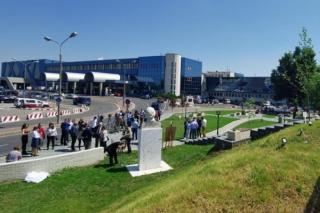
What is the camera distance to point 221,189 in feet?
26.6

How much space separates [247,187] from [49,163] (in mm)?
9234

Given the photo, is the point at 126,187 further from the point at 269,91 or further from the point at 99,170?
the point at 269,91

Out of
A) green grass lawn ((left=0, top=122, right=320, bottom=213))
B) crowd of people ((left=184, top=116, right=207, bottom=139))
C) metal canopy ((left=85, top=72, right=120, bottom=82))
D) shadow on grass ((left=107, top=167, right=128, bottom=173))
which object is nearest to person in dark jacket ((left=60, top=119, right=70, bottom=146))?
crowd of people ((left=184, top=116, right=207, bottom=139))

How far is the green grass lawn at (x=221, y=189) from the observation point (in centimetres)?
773

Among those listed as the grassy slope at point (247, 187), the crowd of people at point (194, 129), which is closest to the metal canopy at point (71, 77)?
the crowd of people at point (194, 129)

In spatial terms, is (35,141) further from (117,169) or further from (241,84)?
(241,84)

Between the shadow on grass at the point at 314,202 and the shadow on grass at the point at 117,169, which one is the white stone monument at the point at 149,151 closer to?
the shadow on grass at the point at 117,169

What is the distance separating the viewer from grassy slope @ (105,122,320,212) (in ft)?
25.1

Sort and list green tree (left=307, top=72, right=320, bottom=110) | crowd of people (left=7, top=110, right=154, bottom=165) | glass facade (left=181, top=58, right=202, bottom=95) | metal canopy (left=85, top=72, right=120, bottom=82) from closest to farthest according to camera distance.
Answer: crowd of people (left=7, top=110, right=154, bottom=165) → green tree (left=307, top=72, right=320, bottom=110) → metal canopy (left=85, top=72, right=120, bottom=82) → glass facade (left=181, top=58, right=202, bottom=95)

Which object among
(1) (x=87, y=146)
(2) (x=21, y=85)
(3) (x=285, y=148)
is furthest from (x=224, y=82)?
(3) (x=285, y=148)

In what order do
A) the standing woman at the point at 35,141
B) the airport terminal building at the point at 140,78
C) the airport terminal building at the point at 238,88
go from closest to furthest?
1. the standing woman at the point at 35,141
2. the airport terminal building at the point at 238,88
3. the airport terminal building at the point at 140,78

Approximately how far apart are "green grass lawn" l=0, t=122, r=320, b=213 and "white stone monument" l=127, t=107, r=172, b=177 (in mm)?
1285

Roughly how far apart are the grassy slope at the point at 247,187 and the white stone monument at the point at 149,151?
4.88 m

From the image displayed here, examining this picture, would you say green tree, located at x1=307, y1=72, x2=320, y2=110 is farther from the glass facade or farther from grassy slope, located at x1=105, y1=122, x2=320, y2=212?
the glass facade
